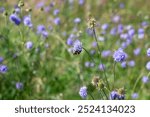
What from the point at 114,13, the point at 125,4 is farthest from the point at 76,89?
the point at 125,4

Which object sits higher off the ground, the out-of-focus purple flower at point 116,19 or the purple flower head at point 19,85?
the out-of-focus purple flower at point 116,19

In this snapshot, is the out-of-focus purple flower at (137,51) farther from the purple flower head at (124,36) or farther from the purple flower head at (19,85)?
the purple flower head at (19,85)

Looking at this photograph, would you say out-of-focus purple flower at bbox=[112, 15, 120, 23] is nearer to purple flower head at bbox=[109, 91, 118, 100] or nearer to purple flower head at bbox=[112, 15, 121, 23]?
purple flower head at bbox=[112, 15, 121, 23]

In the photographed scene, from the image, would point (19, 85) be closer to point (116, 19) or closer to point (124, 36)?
point (124, 36)

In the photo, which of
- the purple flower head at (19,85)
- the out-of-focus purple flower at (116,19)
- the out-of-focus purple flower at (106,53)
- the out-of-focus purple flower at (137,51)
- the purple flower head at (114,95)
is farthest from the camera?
the out-of-focus purple flower at (116,19)

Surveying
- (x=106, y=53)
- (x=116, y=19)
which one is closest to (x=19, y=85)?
(x=106, y=53)

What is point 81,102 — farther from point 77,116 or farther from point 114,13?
point 114,13

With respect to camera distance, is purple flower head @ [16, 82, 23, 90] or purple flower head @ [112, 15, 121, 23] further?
purple flower head @ [112, 15, 121, 23]

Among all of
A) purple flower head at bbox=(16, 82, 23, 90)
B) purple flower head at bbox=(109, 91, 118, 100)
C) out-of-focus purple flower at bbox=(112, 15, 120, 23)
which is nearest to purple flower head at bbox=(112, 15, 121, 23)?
out-of-focus purple flower at bbox=(112, 15, 120, 23)

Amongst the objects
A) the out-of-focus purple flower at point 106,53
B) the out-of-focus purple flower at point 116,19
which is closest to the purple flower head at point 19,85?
the out-of-focus purple flower at point 106,53

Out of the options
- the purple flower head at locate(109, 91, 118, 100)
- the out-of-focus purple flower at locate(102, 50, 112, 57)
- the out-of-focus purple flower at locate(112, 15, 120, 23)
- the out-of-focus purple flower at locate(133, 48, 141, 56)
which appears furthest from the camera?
the out-of-focus purple flower at locate(112, 15, 120, 23)

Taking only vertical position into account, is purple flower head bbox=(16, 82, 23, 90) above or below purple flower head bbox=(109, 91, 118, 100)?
above
